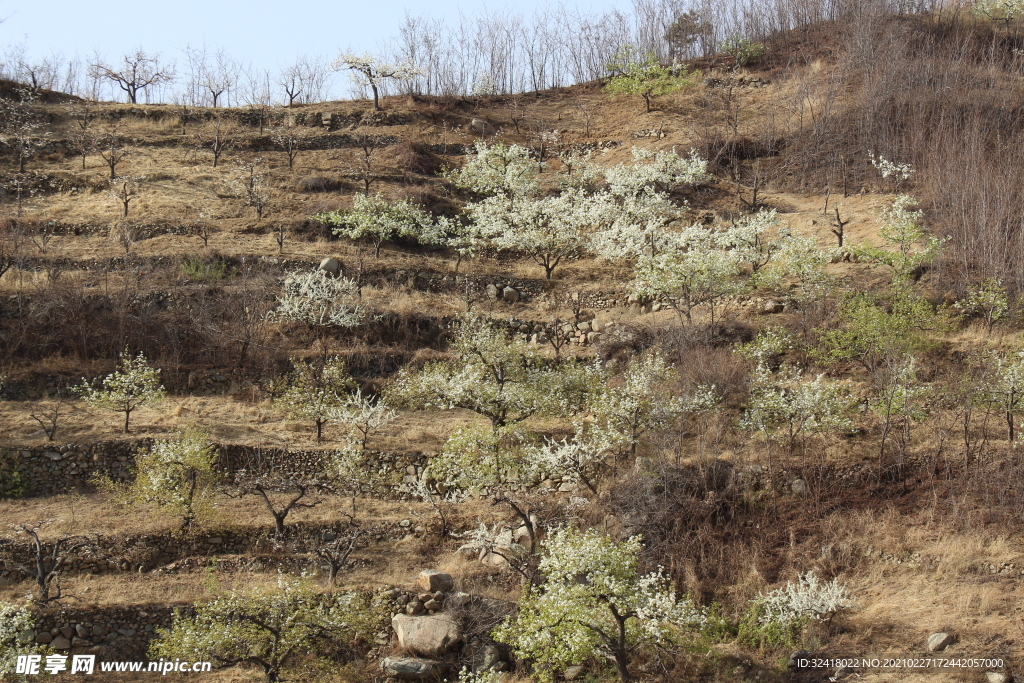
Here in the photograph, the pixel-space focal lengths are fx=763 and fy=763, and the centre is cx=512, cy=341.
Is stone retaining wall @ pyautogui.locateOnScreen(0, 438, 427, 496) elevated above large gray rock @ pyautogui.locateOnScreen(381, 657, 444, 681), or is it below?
above

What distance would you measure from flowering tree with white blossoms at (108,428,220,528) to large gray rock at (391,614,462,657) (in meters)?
7.51

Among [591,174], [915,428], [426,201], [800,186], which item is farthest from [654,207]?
[915,428]

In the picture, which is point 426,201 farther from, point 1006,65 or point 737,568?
point 1006,65

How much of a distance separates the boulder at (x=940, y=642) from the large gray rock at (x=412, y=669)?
11.0m

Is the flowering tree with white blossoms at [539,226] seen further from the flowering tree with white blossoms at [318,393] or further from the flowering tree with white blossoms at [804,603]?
the flowering tree with white blossoms at [804,603]

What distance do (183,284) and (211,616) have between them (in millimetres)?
21183

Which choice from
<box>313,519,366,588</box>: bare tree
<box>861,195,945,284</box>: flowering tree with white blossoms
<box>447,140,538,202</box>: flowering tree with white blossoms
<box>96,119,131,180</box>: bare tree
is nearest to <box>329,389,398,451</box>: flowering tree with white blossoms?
<box>313,519,366,588</box>: bare tree

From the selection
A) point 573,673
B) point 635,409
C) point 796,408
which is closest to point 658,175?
point 635,409

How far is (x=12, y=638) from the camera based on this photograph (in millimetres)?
17094

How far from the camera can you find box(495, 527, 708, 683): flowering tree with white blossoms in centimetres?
1630

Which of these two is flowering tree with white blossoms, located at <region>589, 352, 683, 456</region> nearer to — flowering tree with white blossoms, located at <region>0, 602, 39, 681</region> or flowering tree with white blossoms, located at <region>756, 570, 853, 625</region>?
flowering tree with white blossoms, located at <region>756, 570, 853, 625</region>

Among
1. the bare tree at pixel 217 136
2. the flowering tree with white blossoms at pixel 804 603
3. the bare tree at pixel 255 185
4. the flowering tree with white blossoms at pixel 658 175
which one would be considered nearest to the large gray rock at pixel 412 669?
the flowering tree with white blossoms at pixel 804 603

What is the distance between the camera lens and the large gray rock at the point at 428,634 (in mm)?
18141

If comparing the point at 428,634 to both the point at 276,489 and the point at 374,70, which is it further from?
the point at 374,70
